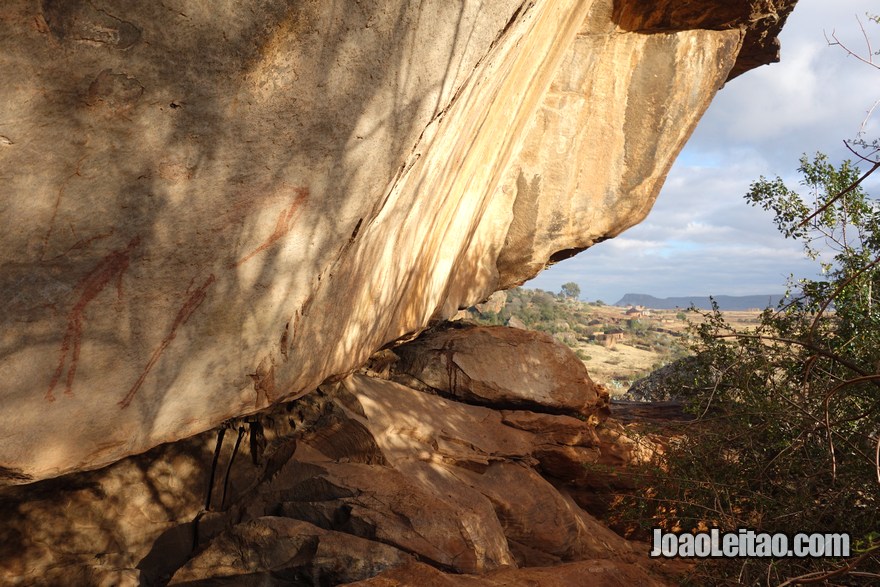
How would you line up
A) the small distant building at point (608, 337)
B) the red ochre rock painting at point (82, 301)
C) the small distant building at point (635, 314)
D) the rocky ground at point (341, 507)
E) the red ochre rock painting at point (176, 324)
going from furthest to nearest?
the small distant building at point (635, 314) → the small distant building at point (608, 337) → the rocky ground at point (341, 507) → the red ochre rock painting at point (176, 324) → the red ochre rock painting at point (82, 301)

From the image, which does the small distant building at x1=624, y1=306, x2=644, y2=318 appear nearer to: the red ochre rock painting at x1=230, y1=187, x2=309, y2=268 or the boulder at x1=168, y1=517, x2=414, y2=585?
the boulder at x1=168, y1=517, x2=414, y2=585

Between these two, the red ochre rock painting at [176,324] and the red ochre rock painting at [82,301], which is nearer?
the red ochre rock painting at [82,301]

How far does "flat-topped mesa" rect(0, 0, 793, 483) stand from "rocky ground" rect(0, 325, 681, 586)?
668mm

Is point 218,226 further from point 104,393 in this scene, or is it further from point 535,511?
point 535,511

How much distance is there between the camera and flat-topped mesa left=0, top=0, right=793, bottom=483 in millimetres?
2242

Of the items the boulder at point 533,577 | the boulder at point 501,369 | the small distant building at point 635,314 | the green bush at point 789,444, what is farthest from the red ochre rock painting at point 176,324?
the small distant building at point 635,314

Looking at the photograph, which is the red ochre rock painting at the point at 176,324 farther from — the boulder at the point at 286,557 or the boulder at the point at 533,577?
the boulder at the point at 533,577

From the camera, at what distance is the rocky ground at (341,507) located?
3.20 meters

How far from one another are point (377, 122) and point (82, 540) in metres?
3.01

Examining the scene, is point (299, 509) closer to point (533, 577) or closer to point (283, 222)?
point (533, 577)

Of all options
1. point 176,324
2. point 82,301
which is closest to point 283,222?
point 176,324

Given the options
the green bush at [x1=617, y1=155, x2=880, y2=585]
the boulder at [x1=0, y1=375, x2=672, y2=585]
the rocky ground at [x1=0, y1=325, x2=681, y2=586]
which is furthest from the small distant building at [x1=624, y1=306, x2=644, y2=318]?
the boulder at [x1=0, y1=375, x2=672, y2=585]

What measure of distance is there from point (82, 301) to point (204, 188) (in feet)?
2.21

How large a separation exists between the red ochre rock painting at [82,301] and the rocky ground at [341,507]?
1.27 m
